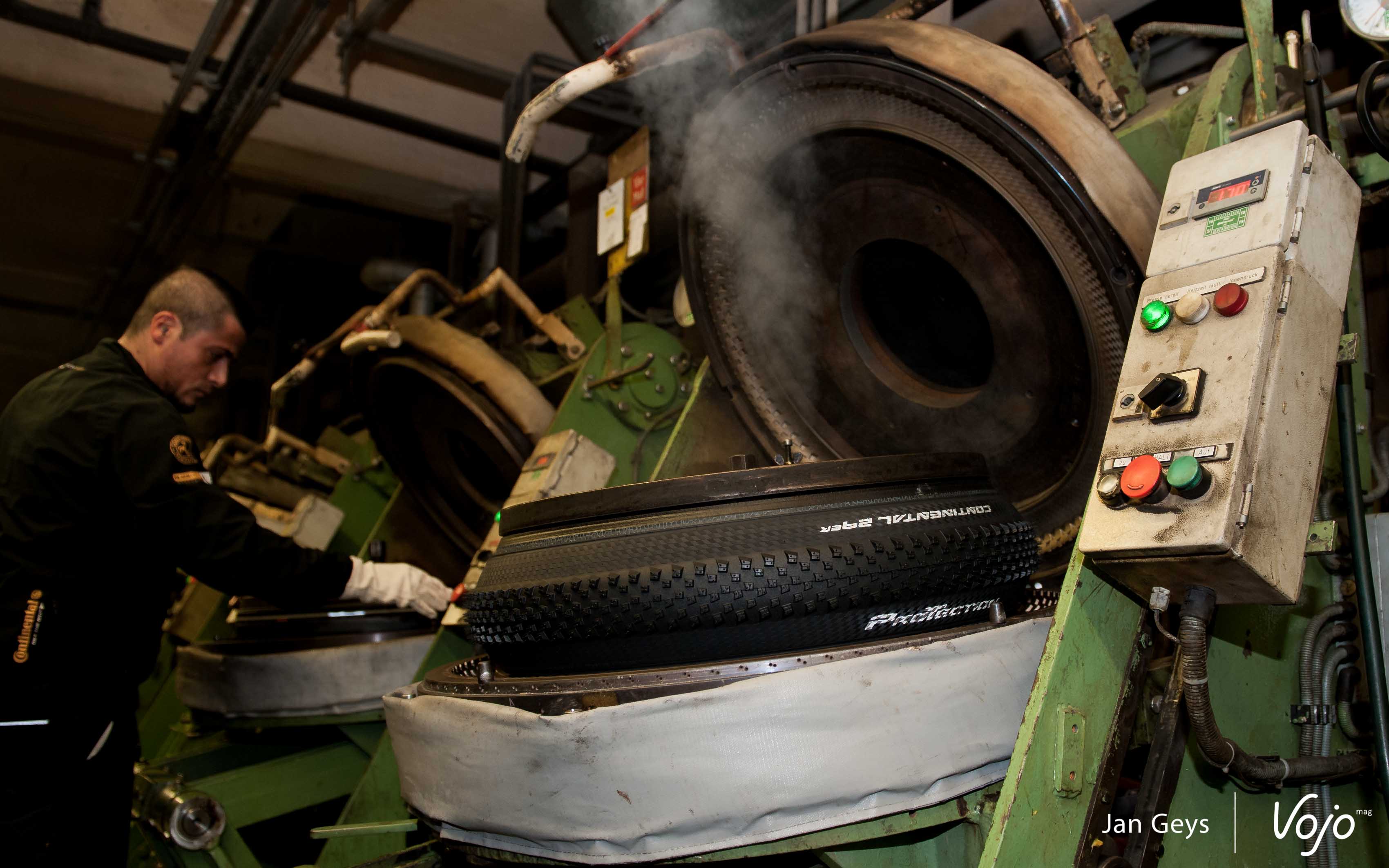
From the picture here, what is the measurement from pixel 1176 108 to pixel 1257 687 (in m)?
0.93

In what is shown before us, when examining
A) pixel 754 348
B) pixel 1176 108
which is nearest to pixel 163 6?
pixel 754 348

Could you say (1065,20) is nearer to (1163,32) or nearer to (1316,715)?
(1163,32)

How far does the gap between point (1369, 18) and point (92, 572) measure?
265 centimetres

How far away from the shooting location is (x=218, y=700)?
275cm

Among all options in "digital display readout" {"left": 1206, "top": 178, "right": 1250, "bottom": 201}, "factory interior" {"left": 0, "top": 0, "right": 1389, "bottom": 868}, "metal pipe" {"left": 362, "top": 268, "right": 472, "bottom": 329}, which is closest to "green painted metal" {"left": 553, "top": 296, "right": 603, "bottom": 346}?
"factory interior" {"left": 0, "top": 0, "right": 1389, "bottom": 868}

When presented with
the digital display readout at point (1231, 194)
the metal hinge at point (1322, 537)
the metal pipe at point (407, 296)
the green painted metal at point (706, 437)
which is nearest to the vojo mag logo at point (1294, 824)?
the metal hinge at point (1322, 537)

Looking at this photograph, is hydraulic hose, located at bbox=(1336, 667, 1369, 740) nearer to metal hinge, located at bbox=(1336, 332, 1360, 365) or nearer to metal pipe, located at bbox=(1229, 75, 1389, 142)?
metal hinge, located at bbox=(1336, 332, 1360, 365)

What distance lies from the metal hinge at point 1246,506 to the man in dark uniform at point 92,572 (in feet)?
6.20

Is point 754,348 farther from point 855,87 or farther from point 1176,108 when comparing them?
point 1176,108

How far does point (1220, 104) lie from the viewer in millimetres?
1430

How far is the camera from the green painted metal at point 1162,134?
1.53 metres

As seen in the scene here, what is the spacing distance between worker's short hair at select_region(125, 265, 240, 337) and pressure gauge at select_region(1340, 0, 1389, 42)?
8.30 feet

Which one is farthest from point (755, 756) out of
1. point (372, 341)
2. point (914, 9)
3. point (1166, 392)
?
point (372, 341)

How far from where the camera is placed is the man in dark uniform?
1997mm
